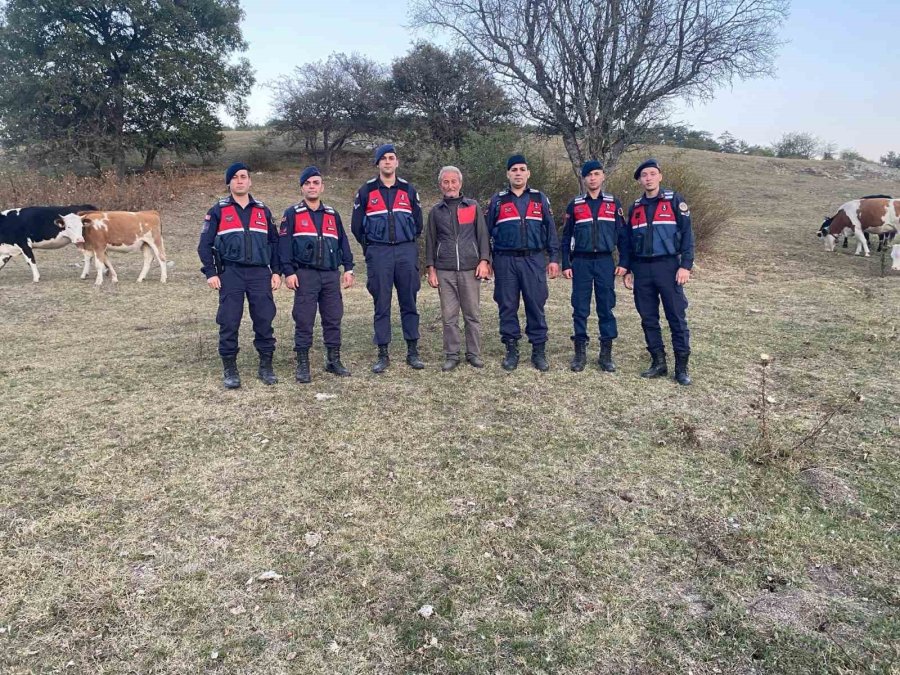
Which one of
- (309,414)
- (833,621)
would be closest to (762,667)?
(833,621)

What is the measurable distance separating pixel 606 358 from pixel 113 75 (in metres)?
19.4

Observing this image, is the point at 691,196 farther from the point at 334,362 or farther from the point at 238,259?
the point at 238,259

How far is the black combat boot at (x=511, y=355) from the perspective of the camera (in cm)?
511

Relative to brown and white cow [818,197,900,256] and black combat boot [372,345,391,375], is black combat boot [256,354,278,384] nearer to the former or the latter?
black combat boot [372,345,391,375]

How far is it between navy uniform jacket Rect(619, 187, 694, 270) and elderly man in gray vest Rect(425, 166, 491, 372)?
1338mm

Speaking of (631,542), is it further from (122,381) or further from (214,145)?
(214,145)

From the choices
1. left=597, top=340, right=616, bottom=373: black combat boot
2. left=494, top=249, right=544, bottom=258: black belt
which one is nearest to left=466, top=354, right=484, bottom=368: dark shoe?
left=494, top=249, right=544, bottom=258: black belt

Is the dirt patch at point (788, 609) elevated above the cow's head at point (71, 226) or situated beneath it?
situated beneath

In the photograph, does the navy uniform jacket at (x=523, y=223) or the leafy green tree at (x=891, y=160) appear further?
the leafy green tree at (x=891, y=160)

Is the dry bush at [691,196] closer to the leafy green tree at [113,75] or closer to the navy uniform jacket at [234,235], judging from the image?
the navy uniform jacket at [234,235]

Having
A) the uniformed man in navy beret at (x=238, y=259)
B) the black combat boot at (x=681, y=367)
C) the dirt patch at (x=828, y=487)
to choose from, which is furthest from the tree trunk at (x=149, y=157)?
the dirt patch at (x=828, y=487)

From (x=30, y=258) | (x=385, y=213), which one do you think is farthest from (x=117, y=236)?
(x=385, y=213)

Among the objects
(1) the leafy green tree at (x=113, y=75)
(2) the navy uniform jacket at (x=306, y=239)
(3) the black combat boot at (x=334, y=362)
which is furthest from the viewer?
(1) the leafy green tree at (x=113, y=75)

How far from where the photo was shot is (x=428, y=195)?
62.8 ft
